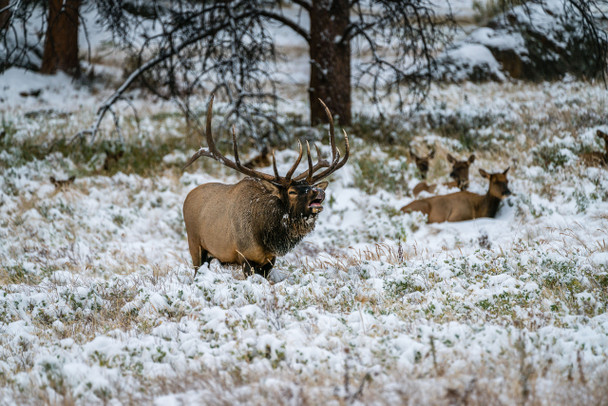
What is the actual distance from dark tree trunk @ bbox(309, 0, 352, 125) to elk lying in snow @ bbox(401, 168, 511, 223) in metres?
4.20

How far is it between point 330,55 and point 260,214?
22.6 ft

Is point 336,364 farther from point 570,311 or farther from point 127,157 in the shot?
point 127,157

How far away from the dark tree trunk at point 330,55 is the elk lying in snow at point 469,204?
4197 millimetres

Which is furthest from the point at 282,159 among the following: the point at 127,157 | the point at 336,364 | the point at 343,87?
the point at 336,364

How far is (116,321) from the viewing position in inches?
168

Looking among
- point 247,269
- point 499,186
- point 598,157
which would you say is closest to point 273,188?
point 247,269

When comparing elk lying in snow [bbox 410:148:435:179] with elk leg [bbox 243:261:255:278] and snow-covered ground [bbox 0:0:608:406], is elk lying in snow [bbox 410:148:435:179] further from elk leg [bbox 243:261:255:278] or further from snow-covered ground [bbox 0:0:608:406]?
elk leg [bbox 243:261:255:278]

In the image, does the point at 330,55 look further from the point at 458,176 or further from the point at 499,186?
the point at 499,186

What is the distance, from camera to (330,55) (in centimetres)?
1110

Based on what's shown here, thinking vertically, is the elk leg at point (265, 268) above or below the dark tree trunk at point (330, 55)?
below

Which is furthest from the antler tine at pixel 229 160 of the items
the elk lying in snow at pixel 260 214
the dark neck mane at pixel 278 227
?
the dark neck mane at pixel 278 227

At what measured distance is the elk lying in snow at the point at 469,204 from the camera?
798 cm

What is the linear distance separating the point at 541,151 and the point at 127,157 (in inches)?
325

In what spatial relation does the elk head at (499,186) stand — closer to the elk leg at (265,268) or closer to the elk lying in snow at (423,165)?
the elk lying in snow at (423,165)
